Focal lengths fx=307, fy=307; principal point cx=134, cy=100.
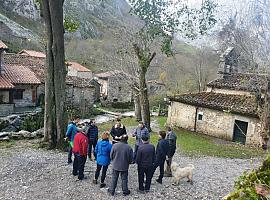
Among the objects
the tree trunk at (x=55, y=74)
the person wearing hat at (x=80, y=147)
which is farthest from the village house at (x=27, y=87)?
the person wearing hat at (x=80, y=147)

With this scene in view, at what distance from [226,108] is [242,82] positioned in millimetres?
3563

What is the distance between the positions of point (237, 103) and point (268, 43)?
19.4 ft

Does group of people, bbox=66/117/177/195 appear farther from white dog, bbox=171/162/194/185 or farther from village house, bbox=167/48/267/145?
village house, bbox=167/48/267/145

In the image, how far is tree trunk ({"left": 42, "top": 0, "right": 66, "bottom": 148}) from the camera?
13.1 m

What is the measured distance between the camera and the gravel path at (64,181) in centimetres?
866

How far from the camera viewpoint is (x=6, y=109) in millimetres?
26984

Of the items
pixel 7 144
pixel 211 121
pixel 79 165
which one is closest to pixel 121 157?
pixel 79 165

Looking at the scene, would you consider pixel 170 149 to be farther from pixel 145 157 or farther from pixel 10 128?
pixel 10 128

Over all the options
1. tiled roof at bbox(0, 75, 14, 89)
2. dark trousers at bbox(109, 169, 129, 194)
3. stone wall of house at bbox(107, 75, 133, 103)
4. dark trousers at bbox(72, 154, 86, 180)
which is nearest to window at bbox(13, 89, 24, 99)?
tiled roof at bbox(0, 75, 14, 89)

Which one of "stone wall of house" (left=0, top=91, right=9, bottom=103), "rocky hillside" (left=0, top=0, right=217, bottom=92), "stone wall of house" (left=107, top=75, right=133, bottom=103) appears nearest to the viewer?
"stone wall of house" (left=0, top=91, right=9, bottom=103)

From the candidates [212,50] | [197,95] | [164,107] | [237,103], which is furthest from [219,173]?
[212,50]

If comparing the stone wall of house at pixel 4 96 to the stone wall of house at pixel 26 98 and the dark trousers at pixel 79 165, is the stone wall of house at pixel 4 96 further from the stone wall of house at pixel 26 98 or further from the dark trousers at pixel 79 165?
the dark trousers at pixel 79 165

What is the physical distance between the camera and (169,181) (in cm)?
1005

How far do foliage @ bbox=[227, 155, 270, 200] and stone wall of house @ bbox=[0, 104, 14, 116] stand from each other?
1044 inches
